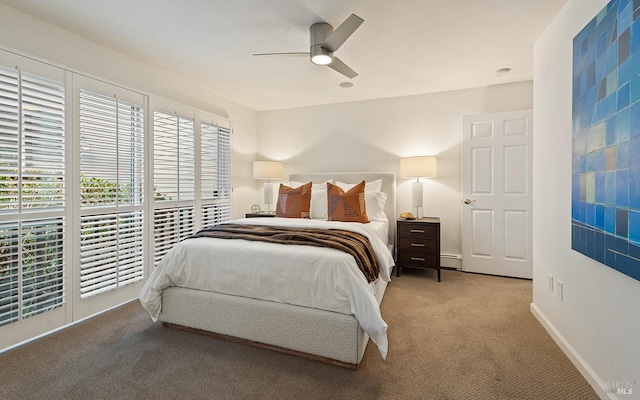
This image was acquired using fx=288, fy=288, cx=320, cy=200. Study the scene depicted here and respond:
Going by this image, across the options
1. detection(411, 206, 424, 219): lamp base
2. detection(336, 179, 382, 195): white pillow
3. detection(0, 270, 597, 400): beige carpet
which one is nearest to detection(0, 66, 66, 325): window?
detection(0, 270, 597, 400): beige carpet

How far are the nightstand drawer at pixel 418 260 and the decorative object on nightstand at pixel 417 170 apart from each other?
62 centimetres

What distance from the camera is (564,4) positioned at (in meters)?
2.13

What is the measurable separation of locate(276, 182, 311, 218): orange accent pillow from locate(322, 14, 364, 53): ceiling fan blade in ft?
6.36

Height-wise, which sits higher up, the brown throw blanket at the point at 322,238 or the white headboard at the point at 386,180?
the white headboard at the point at 386,180

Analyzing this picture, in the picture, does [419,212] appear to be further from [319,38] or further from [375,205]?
[319,38]

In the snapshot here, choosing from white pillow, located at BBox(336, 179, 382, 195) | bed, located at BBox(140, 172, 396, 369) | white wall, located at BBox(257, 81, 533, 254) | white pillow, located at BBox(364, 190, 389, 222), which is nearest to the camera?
bed, located at BBox(140, 172, 396, 369)

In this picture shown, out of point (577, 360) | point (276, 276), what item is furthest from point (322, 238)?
point (577, 360)

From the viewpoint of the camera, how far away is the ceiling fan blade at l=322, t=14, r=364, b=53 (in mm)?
1995

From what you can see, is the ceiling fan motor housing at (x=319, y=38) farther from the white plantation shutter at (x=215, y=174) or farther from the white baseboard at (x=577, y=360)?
the white baseboard at (x=577, y=360)

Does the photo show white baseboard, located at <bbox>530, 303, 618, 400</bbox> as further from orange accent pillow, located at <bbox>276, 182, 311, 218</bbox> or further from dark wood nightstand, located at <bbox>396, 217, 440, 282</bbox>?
orange accent pillow, located at <bbox>276, 182, 311, 218</bbox>

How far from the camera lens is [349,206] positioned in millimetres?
3428

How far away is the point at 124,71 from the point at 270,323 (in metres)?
2.94

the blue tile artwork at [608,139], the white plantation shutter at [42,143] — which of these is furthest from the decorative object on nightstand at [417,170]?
the white plantation shutter at [42,143]

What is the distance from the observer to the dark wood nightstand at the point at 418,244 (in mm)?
3605
